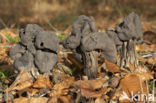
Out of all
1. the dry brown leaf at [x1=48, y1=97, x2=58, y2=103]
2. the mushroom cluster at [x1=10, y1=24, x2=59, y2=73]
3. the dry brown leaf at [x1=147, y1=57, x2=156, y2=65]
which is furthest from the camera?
the dry brown leaf at [x1=147, y1=57, x2=156, y2=65]

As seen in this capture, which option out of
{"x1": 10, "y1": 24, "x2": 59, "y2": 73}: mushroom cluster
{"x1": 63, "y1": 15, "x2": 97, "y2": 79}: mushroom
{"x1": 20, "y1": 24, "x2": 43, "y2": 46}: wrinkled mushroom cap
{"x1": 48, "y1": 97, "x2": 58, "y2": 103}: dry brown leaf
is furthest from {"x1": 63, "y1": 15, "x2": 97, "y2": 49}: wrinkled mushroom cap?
{"x1": 48, "y1": 97, "x2": 58, "y2": 103}: dry brown leaf

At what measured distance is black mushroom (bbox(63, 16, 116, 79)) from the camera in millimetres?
2402

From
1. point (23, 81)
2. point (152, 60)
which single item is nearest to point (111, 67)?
point (152, 60)

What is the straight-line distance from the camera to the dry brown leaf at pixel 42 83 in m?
2.26

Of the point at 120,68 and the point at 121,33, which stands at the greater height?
the point at 121,33

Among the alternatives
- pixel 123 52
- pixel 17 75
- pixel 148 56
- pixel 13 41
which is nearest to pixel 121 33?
pixel 123 52

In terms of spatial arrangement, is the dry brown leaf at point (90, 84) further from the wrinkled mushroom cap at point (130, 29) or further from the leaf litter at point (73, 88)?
the wrinkled mushroom cap at point (130, 29)

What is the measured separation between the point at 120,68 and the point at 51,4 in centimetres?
1358

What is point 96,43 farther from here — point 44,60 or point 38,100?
Result: point 38,100

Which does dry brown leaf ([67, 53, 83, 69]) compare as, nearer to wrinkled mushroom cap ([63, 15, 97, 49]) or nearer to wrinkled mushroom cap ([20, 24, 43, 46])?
wrinkled mushroom cap ([63, 15, 97, 49])

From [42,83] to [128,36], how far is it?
1420 millimetres

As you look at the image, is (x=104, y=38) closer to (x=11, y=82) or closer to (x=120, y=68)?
(x=120, y=68)

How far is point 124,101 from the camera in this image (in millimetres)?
1958

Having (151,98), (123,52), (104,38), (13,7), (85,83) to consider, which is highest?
(13,7)
